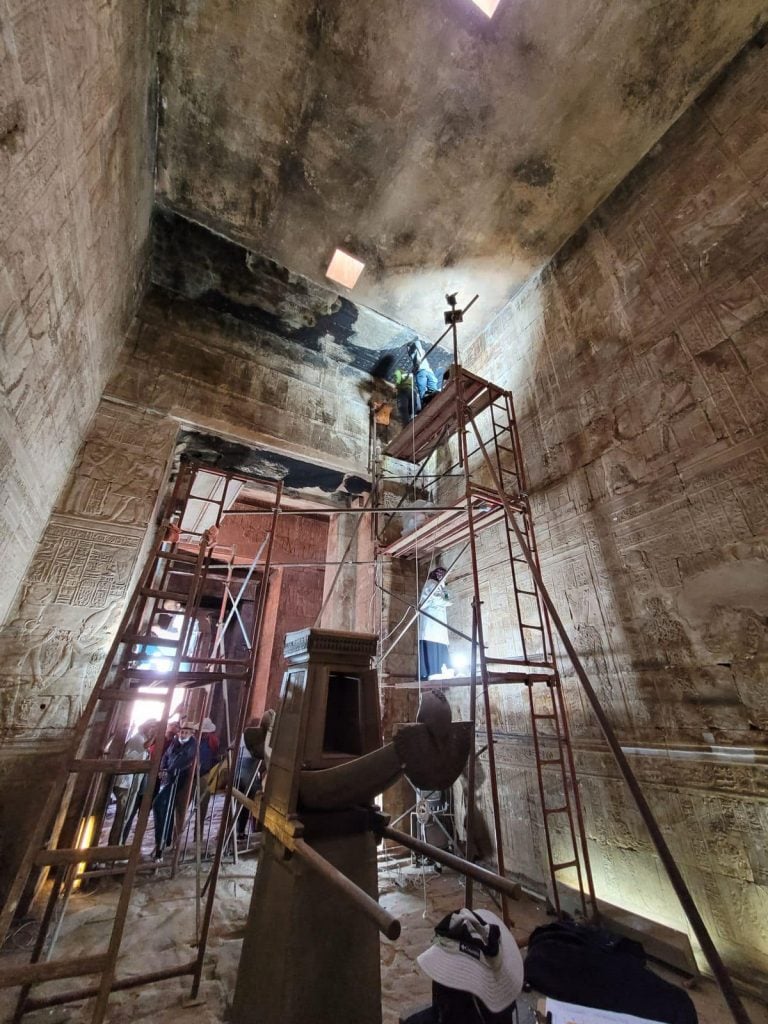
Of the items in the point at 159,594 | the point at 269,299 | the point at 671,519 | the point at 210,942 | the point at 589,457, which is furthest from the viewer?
the point at 269,299

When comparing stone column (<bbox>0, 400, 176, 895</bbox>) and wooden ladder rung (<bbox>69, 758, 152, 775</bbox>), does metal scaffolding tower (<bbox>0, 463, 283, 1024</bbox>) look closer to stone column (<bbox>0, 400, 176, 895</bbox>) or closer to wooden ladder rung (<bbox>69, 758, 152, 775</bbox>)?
wooden ladder rung (<bbox>69, 758, 152, 775</bbox>)

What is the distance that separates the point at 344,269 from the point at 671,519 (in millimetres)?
6199

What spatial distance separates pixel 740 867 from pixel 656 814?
23.7 inches

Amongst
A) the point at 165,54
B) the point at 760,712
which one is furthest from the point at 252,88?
the point at 760,712

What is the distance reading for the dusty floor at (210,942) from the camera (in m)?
2.51

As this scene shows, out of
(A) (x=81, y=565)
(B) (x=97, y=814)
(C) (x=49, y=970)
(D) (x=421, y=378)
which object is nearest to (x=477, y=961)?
(C) (x=49, y=970)

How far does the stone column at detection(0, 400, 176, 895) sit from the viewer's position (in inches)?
151

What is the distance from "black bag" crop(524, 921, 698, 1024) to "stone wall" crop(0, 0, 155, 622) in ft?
17.6

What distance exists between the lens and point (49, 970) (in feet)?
6.60

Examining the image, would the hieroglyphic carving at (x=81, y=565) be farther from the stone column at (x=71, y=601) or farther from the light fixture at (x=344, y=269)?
the light fixture at (x=344, y=269)

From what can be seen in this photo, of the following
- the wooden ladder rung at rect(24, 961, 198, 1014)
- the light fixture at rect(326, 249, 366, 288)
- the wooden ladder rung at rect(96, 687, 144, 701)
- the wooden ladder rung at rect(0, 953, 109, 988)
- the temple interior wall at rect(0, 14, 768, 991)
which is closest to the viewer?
the wooden ladder rung at rect(0, 953, 109, 988)

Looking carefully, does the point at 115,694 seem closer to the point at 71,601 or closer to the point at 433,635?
the point at 71,601

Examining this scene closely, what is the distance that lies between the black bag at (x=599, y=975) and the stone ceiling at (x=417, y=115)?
27.3 feet

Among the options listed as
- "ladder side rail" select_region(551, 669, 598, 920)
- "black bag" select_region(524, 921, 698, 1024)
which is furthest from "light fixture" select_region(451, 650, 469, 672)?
"black bag" select_region(524, 921, 698, 1024)
